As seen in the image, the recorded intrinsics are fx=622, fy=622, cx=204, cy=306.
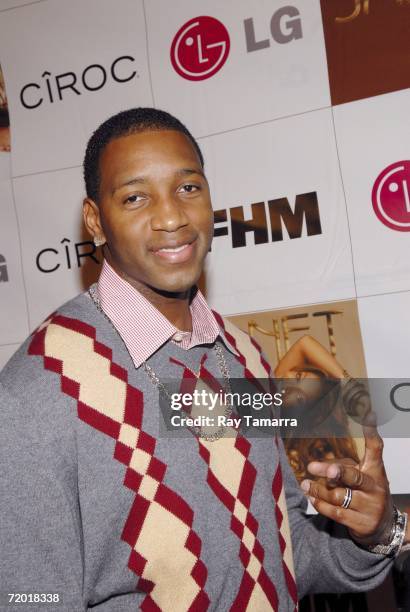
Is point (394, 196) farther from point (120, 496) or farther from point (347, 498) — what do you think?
point (120, 496)

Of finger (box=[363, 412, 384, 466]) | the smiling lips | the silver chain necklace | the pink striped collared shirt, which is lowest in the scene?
finger (box=[363, 412, 384, 466])

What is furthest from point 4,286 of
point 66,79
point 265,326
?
point 265,326

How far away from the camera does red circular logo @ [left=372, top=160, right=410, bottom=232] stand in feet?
4.60

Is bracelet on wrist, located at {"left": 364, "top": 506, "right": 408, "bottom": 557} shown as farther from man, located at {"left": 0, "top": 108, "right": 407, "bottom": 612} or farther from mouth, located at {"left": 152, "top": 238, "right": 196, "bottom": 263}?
mouth, located at {"left": 152, "top": 238, "right": 196, "bottom": 263}

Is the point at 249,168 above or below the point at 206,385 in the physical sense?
above

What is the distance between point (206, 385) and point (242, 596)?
31 centimetres

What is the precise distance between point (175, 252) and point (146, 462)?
1.00ft

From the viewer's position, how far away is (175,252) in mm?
920

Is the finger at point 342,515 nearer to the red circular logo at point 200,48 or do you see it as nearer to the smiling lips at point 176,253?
the smiling lips at point 176,253

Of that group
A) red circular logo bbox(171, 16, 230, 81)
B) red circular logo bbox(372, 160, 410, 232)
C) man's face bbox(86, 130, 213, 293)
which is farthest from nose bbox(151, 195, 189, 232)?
red circular logo bbox(171, 16, 230, 81)

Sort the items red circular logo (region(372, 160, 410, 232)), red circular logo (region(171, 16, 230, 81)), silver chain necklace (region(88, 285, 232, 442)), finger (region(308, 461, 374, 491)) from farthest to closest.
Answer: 1. red circular logo (region(171, 16, 230, 81))
2. red circular logo (region(372, 160, 410, 232))
3. silver chain necklace (region(88, 285, 232, 442))
4. finger (region(308, 461, 374, 491))

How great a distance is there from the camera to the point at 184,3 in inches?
62.2

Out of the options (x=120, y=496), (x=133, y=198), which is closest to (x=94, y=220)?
(x=133, y=198)

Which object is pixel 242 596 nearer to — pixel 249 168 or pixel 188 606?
pixel 188 606
